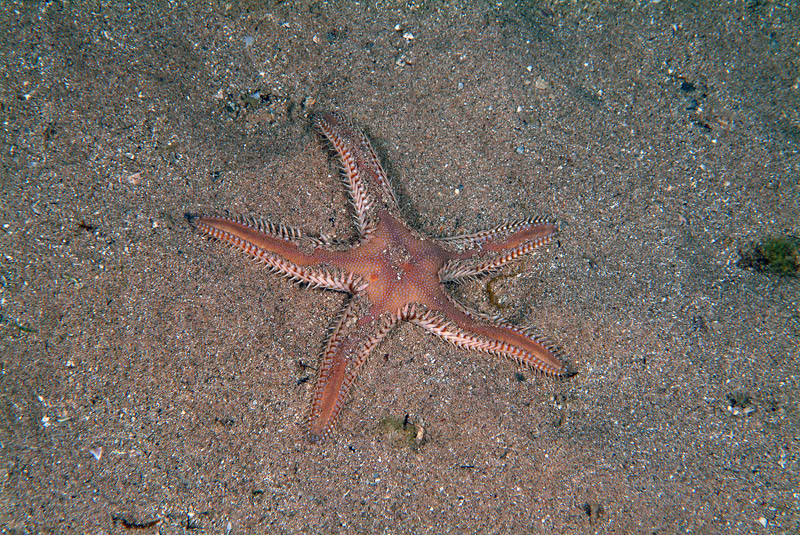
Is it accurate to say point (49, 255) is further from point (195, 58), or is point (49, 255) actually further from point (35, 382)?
point (195, 58)

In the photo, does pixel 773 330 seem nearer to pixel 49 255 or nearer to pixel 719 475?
pixel 719 475

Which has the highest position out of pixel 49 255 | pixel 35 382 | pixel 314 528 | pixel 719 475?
pixel 719 475

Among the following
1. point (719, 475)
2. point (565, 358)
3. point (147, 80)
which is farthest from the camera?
point (147, 80)

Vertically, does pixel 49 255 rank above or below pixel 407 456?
above

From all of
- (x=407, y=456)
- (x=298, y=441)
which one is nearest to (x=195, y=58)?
(x=298, y=441)

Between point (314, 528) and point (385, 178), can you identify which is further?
point (385, 178)

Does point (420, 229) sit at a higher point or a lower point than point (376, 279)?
higher

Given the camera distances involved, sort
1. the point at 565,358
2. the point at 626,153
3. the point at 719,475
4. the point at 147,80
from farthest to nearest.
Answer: the point at 626,153 < the point at 147,80 < the point at 565,358 < the point at 719,475

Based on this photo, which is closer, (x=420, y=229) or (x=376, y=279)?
(x=376, y=279)
